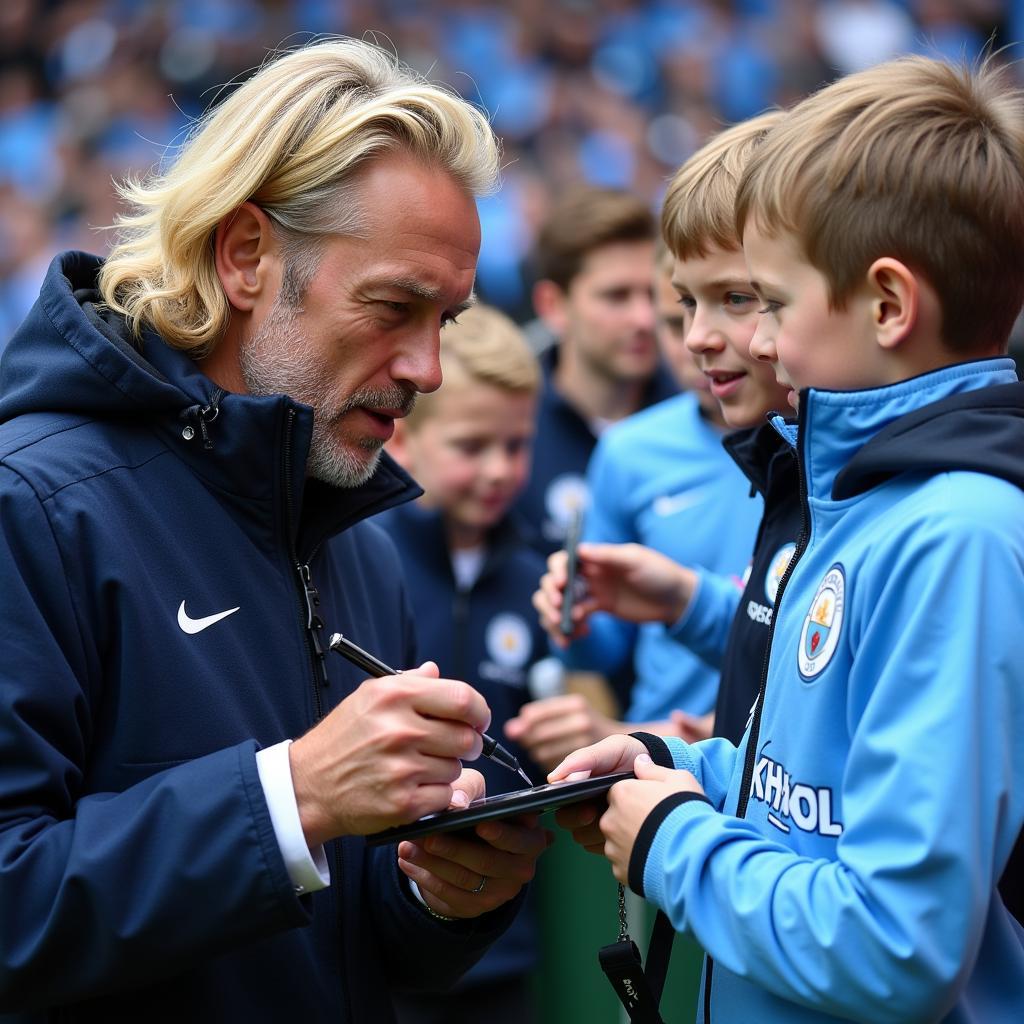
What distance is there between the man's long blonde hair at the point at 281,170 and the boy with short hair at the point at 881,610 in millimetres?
735

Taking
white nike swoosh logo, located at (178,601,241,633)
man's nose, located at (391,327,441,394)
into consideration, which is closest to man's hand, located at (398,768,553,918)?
white nike swoosh logo, located at (178,601,241,633)

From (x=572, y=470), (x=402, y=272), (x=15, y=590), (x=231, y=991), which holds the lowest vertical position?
(x=572, y=470)

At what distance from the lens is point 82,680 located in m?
1.99

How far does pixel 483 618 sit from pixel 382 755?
8.06 feet

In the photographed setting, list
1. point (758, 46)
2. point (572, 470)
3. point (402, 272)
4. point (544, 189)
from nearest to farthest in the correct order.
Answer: point (402, 272) < point (572, 470) < point (544, 189) < point (758, 46)

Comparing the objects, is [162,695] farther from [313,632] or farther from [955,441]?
[955,441]

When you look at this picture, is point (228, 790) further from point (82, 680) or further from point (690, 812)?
point (690, 812)

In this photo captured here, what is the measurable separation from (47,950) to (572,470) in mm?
3684

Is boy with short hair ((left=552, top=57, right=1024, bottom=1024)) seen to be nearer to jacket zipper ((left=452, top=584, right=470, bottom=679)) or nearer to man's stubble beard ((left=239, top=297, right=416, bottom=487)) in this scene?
man's stubble beard ((left=239, top=297, right=416, bottom=487))

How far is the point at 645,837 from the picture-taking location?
1.79m

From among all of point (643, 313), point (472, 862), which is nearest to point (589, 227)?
point (643, 313)

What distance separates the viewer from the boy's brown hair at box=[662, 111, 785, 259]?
2594mm

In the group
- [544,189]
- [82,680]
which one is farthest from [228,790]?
[544,189]

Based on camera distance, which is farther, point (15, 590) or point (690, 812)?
point (15, 590)
